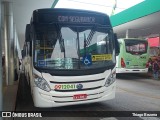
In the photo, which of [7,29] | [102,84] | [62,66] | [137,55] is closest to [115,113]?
[102,84]

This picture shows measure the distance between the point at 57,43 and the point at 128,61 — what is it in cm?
Answer: 1044

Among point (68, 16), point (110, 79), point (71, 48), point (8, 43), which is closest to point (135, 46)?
point (8, 43)

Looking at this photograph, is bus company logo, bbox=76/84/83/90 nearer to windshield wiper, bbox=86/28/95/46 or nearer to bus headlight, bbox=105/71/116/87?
bus headlight, bbox=105/71/116/87

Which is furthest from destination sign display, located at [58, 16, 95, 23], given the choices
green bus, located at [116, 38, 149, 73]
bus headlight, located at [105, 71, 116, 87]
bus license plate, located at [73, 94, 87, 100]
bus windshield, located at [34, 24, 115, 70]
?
green bus, located at [116, 38, 149, 73]

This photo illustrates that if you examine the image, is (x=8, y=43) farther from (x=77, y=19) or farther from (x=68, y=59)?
(x=68, y=59)

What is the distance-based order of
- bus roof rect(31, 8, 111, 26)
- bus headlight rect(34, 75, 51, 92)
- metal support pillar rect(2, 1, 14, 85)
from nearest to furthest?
bus headlight rect(34, 75, 51, 92) < bus roof rect(31, 8, 111, 26) < metal support pillar rect(2, 1, 14, 85)

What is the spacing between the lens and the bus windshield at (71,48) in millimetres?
7098

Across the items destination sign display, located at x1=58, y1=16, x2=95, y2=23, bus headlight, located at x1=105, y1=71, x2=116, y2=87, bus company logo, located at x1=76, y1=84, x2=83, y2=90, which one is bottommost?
bus company logo, located at x1=76, y1=84, x2=83, y2=90

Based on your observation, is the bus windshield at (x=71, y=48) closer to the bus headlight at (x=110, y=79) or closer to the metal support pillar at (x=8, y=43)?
the bus headlight at (x=110, y=79)

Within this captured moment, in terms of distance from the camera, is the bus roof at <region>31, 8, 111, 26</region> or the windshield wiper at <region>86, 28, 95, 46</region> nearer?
the bus roof at <region>31, 8, 111, 26</region>

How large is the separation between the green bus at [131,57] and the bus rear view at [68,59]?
9303 millimetres

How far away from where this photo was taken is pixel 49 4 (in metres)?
18.6

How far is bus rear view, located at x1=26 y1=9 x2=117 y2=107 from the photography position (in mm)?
6922

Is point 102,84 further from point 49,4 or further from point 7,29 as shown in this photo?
point 49,4
